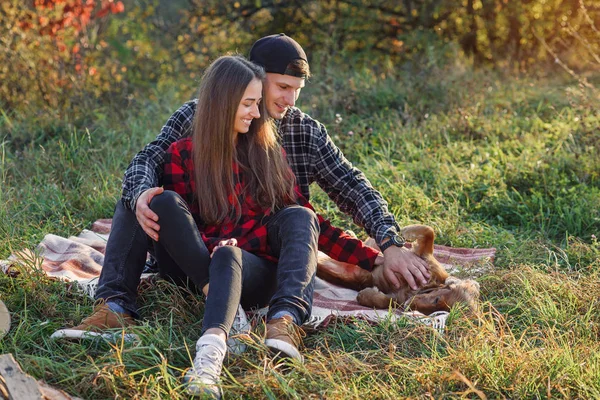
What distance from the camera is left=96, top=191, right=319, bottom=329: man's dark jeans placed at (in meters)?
3.12

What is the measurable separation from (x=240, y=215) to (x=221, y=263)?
47 cm

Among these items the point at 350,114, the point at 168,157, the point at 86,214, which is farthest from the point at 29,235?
the point at 350,114

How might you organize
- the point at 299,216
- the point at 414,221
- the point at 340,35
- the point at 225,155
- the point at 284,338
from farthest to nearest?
the point at 340,35
the point at 414,221
the point at 225,155
the point at 299,216
the point at 284,338

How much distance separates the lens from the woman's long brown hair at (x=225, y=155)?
3.51 meters

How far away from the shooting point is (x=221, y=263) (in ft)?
10.2

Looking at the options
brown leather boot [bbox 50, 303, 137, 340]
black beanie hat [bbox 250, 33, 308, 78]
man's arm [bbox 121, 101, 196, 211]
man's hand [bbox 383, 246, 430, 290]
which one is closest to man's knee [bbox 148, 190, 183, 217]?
man's arm [bbox 121, 101, 196, 211]

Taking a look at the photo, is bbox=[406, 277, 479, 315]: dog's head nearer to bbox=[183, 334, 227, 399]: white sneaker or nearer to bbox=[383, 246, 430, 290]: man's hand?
bbox=[383, 246, 430, 290]: man's hand

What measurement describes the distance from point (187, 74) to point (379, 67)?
214 centimetres

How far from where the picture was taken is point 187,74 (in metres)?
8.73

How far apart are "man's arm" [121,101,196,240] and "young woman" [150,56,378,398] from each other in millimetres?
46

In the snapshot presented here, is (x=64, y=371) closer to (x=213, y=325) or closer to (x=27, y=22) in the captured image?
(x=213, y=325)

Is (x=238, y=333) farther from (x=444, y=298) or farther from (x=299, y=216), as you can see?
(x=444, y=298)

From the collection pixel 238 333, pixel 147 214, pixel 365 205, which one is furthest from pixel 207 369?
pixel 365 205

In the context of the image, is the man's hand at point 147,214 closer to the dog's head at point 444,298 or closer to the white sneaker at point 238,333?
the white sneaker at point 238,333
